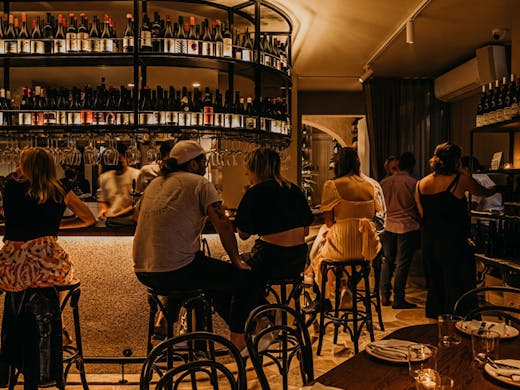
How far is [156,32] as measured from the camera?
17.7ft

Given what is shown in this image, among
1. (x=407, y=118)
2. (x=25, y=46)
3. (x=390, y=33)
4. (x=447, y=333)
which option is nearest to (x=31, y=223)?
(x=25, y=46)

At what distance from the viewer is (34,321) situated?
3.53 metres

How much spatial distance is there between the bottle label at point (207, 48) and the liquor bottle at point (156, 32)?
0.36 metres

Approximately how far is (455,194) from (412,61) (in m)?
3.73

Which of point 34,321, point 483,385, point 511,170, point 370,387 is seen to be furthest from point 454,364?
point 511,170

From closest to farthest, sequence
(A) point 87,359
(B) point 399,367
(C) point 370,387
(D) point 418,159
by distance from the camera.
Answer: (C) point 370,387
(B) point 399,367
(A) point 87,359
(D) point 418,159

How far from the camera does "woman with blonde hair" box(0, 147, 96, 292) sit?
135 inches

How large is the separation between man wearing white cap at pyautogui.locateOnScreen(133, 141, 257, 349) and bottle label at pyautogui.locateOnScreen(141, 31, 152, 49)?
1841mm

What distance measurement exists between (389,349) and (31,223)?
2165 mm

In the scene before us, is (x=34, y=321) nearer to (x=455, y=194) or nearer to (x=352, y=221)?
(x=352, y=221)

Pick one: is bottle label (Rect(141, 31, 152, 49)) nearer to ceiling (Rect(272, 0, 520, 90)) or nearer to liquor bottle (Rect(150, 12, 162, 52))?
liquor bottle (Rect(150, 12, 162, 52))

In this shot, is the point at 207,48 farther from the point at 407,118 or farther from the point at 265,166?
the point at 407,118

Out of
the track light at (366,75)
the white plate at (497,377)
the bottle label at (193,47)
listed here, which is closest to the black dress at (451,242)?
the bottle label at (193,47)

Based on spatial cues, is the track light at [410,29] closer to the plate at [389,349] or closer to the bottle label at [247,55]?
Result: the bottle label at [247,55]
